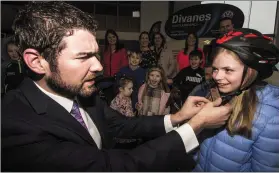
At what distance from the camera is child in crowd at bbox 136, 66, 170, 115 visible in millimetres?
4023

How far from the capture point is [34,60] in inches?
52.4

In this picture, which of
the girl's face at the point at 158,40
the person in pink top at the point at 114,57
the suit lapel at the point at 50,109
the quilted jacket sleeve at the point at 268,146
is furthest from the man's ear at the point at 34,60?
the girl's face at the point at 158,40

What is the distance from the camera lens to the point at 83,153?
115 centimetres

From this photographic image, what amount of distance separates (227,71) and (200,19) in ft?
21.5

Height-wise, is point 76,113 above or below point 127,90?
above

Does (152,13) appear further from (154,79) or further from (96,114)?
(96,114)

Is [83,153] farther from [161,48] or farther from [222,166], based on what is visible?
[161,48]

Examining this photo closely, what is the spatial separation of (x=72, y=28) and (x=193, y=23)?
285 inches

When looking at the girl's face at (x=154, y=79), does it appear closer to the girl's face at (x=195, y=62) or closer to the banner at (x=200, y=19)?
the girl's face at (x=195, y=62)

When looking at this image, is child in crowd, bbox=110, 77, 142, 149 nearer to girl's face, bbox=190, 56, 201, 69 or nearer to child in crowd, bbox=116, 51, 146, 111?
child in crowd, bbox=116, 51, 146, 111

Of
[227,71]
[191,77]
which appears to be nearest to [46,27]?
[227,71]

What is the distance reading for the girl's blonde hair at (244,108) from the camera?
63.9 inches

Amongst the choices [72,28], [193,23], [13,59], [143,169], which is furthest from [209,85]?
[193,23]

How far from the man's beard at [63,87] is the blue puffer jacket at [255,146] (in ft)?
3.36
